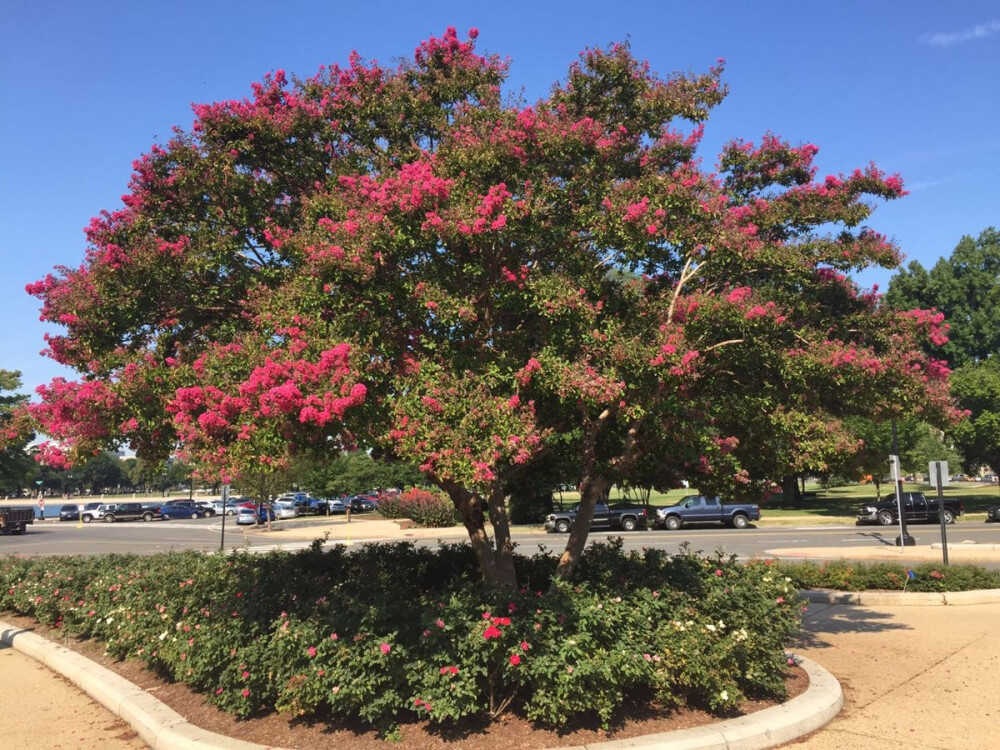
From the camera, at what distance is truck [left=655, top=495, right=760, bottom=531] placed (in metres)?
30.5

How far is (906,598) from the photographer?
430 inches

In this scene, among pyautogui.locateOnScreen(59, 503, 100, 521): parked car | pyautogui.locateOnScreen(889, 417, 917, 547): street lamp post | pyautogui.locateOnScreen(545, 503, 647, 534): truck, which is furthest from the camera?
pyautogui.locateOnScreen(59, 503, 100, 521): parked car

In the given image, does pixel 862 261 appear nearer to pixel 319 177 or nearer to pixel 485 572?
pixel 485 572

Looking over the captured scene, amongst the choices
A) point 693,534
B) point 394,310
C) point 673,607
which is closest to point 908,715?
point 673,607

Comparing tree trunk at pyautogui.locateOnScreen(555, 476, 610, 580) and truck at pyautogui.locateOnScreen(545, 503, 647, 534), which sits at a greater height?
tree trunk at pyautogui.locateOnScreen(555, 476, 610, 580)

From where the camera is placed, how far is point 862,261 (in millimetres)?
6957

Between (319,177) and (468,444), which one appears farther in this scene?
(319,177)

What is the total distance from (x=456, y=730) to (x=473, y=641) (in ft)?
2.22

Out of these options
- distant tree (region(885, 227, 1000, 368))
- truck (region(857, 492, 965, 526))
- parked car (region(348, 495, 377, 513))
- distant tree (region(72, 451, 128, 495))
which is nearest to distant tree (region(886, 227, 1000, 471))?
distant tree (region(885, 227, 1000, 368))

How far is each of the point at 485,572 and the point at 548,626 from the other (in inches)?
76.8

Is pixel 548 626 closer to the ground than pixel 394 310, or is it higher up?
closer to the ground

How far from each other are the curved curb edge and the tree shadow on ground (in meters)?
1.72

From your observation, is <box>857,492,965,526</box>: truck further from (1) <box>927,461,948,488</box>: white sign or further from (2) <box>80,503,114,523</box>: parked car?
(2) <box>80,503,114,523</box>: parked car

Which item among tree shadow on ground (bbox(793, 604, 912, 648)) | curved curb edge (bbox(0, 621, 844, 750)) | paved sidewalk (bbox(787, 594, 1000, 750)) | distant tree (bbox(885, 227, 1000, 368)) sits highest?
distant tree (bbox(885, 227, 1000, 368))
